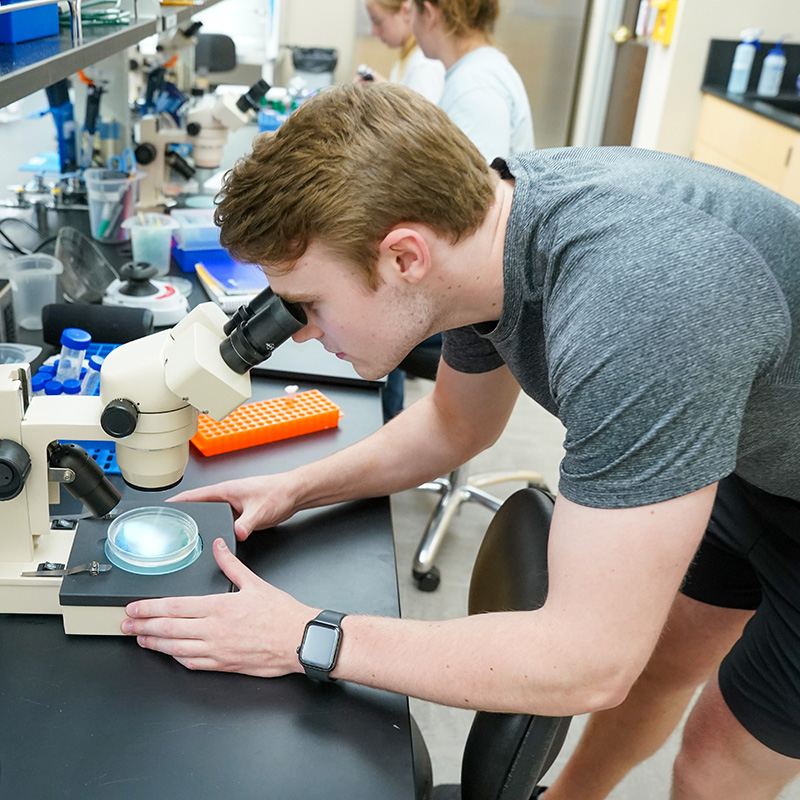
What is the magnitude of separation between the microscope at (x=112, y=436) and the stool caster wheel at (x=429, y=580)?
1419 millimetres

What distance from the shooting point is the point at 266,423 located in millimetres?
1374

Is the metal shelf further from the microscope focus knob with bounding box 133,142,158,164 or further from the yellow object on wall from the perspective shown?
the yellow object on wall

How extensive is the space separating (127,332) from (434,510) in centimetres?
127

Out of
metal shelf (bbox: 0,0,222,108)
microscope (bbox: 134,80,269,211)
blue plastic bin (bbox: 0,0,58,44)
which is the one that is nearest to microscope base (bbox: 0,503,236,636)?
metal shelf (bbox: 0,0,222,108)

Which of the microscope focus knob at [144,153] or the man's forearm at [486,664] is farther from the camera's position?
the microscope focus knob at [144,153]

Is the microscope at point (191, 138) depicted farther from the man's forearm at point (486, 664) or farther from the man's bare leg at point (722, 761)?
the man's bare leg at point (722, 761)

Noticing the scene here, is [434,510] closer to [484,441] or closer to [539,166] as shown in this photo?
[484,441]

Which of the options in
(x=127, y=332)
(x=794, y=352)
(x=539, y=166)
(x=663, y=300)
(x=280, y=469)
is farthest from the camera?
(x=127, y=332)

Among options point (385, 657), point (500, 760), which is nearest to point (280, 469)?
point (385, 657)

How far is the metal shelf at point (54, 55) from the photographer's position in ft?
3.17

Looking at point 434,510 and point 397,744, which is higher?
point 397,744

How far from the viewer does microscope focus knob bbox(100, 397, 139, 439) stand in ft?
2.93

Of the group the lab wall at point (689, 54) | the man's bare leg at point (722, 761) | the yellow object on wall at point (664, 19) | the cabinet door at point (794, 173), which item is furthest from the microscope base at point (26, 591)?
the yellow object on wall at point (664, 19)

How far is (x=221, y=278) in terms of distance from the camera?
6.44ft
